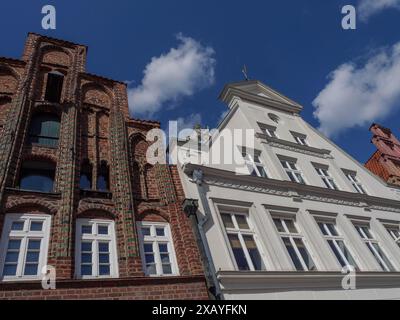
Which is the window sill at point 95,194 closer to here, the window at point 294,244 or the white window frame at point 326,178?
the window at point 294,244

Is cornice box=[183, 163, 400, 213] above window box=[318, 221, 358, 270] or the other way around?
above

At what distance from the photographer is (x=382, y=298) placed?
9516 mm

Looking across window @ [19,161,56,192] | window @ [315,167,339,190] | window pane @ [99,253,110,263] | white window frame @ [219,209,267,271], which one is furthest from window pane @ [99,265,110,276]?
window @ [315,167,339,190]

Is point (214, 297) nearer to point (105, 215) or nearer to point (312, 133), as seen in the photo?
point (105, 215)

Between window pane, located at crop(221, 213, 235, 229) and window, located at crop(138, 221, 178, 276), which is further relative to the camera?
window pane, located at crop(221, 213, 235, 229)

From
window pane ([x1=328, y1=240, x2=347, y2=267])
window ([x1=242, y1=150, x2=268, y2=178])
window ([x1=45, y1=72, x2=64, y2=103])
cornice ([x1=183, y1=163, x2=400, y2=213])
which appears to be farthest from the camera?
window ([x1=242, y1=150, x2=268, y2=178])

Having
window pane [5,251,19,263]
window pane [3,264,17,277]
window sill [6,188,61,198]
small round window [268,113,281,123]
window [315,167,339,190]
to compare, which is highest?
small round window [268,113,281,123]

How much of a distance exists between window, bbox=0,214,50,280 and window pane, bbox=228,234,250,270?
4.75 m

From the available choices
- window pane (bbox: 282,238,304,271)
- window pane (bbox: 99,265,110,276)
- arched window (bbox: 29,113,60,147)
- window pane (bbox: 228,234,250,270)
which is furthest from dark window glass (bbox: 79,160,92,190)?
window pane (bbox: 282,238,304,271)

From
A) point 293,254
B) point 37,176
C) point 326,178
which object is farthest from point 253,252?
point 326,178

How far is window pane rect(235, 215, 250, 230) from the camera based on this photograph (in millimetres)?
9568

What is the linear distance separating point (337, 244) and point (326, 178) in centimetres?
399

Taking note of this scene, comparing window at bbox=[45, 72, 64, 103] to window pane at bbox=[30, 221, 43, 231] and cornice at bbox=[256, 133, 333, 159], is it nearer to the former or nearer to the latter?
window pane at bbox=[30, 221, 43, 231]

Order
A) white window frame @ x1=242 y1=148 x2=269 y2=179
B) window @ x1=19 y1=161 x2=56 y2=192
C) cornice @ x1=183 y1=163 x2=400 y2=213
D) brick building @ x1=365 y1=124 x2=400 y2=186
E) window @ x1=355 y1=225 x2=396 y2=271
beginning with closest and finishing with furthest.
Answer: window @ x1=19 y1=161 x2=56 y2=192 → cornice @ x1=183 y1=163 x2=400 y2=213 → window @ x1=355 y1=225 x2=396 y2=271 → white window frame @ x1=242 y1=148 x2=269 y2=179 → brick building @ x1=365 y1=124 x2=400 y2=186
